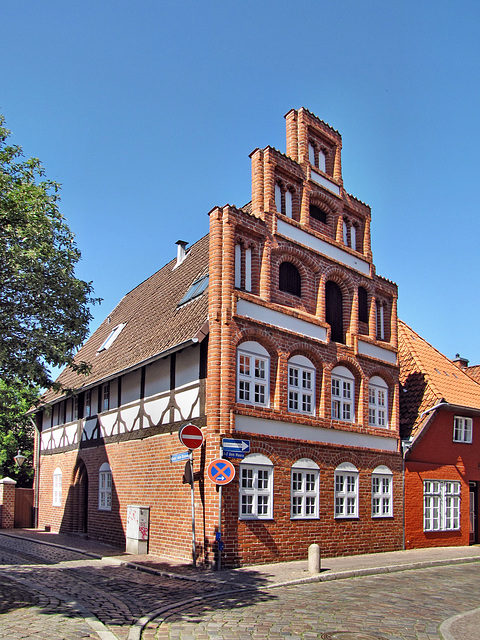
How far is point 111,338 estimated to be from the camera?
25641 mm

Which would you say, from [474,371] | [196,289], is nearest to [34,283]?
[196,289]

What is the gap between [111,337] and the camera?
84.7ft

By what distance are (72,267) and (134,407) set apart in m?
4.97

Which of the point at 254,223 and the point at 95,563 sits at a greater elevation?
the point at 254,223

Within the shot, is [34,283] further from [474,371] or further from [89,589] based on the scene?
[474,371]

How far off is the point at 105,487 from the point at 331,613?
1290 centimetres

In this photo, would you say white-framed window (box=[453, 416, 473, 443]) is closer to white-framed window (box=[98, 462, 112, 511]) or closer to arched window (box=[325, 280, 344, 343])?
arched window (box=[325, 280, 344, 343])

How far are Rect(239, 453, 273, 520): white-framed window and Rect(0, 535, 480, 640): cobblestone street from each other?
7.41 feet

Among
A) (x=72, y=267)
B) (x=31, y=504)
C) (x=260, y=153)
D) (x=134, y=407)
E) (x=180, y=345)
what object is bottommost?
(x=31, y=504)

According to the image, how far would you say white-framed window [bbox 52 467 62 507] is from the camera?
84.9ft

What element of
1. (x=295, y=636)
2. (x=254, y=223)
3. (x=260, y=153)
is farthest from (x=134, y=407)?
(x=295, y=636)

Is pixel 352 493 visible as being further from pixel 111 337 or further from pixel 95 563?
pixel 111 337

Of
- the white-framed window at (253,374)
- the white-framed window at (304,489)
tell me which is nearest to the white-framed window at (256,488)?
the white-framed window at (304,489)

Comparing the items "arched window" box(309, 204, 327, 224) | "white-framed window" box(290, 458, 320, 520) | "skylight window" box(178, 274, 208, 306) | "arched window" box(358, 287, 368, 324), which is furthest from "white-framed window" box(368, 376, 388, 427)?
"skylight window" box(178, 274, 208, 306)
